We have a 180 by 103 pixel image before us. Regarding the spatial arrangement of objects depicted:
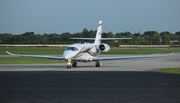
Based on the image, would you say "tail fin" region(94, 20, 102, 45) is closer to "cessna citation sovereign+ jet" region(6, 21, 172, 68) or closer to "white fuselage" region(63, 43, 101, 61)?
"cessna citation sovereign+ jet" region(6, 21, 172, 68)
